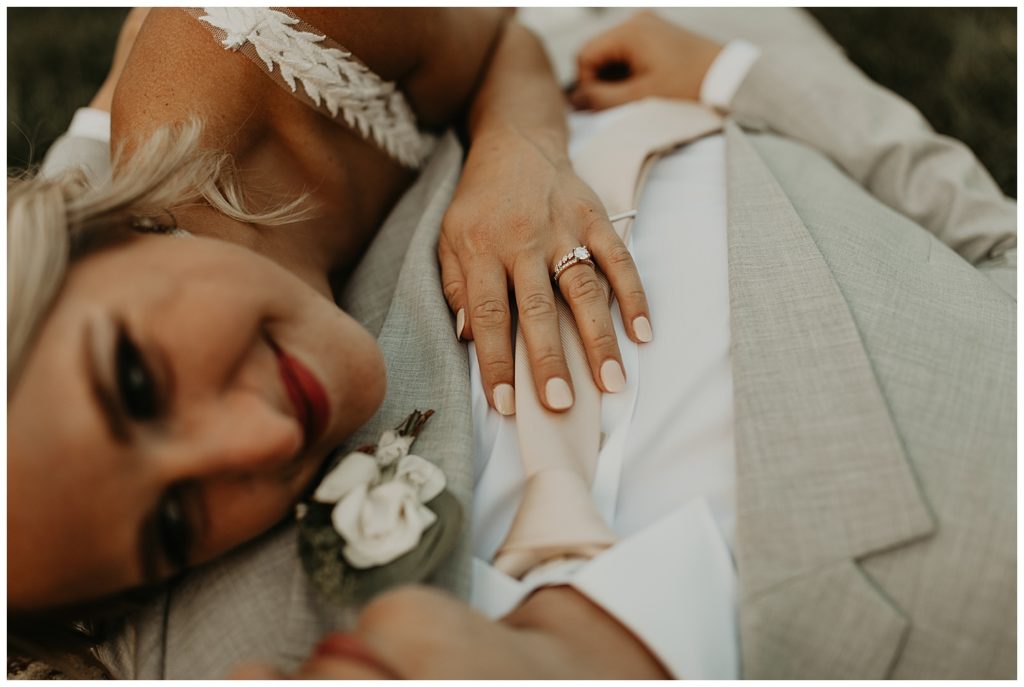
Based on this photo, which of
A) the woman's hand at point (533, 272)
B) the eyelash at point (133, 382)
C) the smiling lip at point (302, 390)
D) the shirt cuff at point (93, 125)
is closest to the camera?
the eyelash at point (133, 382)

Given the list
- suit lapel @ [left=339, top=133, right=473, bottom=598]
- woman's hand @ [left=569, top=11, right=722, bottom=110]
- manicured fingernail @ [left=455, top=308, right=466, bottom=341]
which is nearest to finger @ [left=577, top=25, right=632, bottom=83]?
woman's hand @ [left=569, top=11, right=722, bottom=110]

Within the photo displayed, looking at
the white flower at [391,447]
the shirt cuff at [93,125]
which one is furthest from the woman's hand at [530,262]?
the shirt cuff at [93,125]

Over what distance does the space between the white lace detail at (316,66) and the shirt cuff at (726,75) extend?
35.9 inches

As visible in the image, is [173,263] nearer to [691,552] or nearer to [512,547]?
[512,547]

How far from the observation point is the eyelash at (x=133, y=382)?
1098 millimetres

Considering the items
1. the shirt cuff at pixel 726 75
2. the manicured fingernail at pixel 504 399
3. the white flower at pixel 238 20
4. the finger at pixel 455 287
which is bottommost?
the manicured fingernail at pixel 504 399

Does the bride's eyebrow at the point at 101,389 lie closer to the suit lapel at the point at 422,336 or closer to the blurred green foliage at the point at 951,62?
the suit lapel at the point at 422,336

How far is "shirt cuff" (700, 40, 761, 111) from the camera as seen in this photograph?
217 centimetres

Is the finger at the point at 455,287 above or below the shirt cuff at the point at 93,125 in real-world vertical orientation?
below

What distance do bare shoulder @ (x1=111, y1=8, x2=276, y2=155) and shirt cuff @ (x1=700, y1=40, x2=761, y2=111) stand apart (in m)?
1.25

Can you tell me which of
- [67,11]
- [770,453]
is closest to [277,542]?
[770,453]

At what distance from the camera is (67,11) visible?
3.64 meters

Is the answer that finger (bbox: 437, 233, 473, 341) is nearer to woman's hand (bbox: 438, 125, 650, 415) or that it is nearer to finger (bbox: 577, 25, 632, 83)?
woman's hand (bbox: 438, 125, 650, 415)

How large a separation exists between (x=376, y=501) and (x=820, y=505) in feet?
2.32
